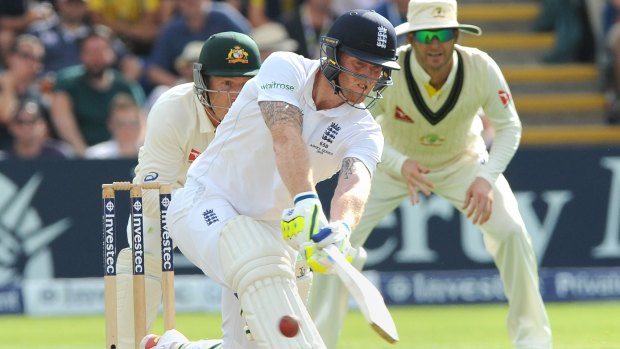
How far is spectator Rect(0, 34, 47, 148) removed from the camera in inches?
467

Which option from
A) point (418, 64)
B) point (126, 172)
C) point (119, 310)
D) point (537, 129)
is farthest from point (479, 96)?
point (537, 129)

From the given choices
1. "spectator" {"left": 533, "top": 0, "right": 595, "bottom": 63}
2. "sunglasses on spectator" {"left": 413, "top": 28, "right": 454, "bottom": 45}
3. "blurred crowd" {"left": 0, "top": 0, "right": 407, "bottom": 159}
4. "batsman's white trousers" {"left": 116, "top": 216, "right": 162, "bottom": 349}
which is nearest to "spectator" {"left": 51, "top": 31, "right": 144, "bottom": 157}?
"blurred crowd" {"left": 0, "top": 0, "right": 407, "bottom": 159}

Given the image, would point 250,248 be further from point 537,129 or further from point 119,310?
point 537,129

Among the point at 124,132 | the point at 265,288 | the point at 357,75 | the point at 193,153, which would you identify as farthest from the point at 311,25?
the point at 265,288

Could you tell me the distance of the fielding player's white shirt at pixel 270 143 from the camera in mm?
4965

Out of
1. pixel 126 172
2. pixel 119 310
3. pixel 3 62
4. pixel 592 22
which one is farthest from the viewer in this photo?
pixel 592 22

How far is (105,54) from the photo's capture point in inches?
456

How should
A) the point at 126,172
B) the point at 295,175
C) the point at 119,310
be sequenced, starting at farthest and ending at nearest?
1. the point at 126,172
2. the point at 119,310
3. the point at 295,175

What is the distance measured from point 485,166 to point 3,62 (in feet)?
22.3

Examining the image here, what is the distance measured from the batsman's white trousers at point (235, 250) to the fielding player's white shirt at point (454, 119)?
2.24 metres

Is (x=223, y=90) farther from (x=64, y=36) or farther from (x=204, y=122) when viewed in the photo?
(x=64, y=36)

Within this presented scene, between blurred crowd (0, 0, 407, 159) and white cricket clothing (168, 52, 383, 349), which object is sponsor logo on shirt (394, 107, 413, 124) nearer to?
white cricket clothing (168, 52, 383, 349)

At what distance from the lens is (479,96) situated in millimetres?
7199

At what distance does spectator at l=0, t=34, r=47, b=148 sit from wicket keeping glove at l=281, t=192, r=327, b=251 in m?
7.61
